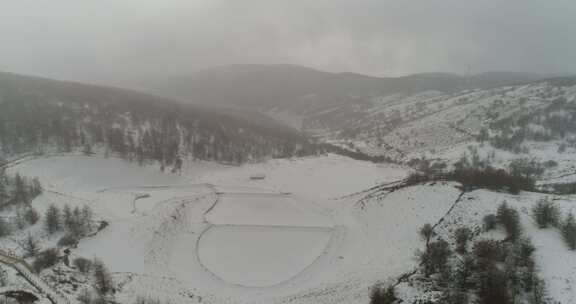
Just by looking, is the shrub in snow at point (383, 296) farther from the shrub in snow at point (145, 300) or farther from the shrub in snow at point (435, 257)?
the shrub in snow at point (145, 300)

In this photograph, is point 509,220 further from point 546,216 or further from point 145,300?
point 145,300

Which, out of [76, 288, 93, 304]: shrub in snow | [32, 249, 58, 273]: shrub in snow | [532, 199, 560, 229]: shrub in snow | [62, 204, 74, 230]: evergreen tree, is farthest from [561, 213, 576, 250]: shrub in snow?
[62, 204, 74, 230]: evergreen tree

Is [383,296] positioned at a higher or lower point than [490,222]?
lower

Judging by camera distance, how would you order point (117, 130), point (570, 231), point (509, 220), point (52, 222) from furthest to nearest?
point (117, 130) → point (52, 222) → point (509, 220) → point (570, 231)

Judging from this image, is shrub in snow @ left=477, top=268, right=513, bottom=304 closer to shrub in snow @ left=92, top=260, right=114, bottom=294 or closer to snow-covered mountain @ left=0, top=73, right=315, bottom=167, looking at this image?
shrub in snow @ left=92, top=260, right=114, bottom=294

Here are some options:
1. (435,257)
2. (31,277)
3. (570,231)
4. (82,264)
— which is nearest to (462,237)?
(435,257)

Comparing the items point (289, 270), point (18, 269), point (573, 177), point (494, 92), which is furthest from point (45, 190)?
point (494, 92)
